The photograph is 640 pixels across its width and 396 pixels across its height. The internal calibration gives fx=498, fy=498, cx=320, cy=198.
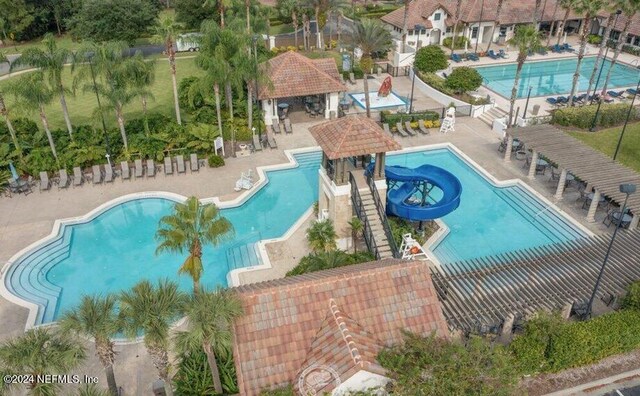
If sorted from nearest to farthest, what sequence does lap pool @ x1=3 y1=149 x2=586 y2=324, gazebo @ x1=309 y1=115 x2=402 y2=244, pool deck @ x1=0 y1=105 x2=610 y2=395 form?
pool deck @ x1=0 y1=105 x2=610 y2=395
gazebo @ x1=309 y1=115 x2=402 y2=244
lap pool @ x1=3 y1=149 x2=586 y2=324

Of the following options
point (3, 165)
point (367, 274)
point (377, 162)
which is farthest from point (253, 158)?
point (367, 274)

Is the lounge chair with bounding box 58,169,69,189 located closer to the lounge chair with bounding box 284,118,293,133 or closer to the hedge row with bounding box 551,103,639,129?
the lounge chair with bounding box 284,118,293,133

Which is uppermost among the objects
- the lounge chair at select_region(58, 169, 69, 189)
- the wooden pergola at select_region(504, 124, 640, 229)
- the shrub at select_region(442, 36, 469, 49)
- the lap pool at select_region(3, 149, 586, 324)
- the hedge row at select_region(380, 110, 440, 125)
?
the wooden pergola at select_region(504, 124, 640, 229)

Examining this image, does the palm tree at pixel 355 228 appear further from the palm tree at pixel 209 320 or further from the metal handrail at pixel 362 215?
the palm tree at pixel 209 320

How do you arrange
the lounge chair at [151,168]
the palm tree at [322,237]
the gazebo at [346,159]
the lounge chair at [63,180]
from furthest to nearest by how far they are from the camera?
the lounge chair at [151,168] < the lounge chair at [63,180] < the palm tree at [322,237] < the gazebo at [346,159]

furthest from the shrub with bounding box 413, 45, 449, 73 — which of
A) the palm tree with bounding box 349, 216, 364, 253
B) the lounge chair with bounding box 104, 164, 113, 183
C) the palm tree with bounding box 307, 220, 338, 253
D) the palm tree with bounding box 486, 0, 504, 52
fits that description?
the lounge chair with bounding box 104, 164, 113, 183

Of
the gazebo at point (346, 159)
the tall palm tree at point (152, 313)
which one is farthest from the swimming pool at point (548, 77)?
the tall palm tree at point (152, 313)

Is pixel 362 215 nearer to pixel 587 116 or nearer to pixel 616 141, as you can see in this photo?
pixel 616 141
